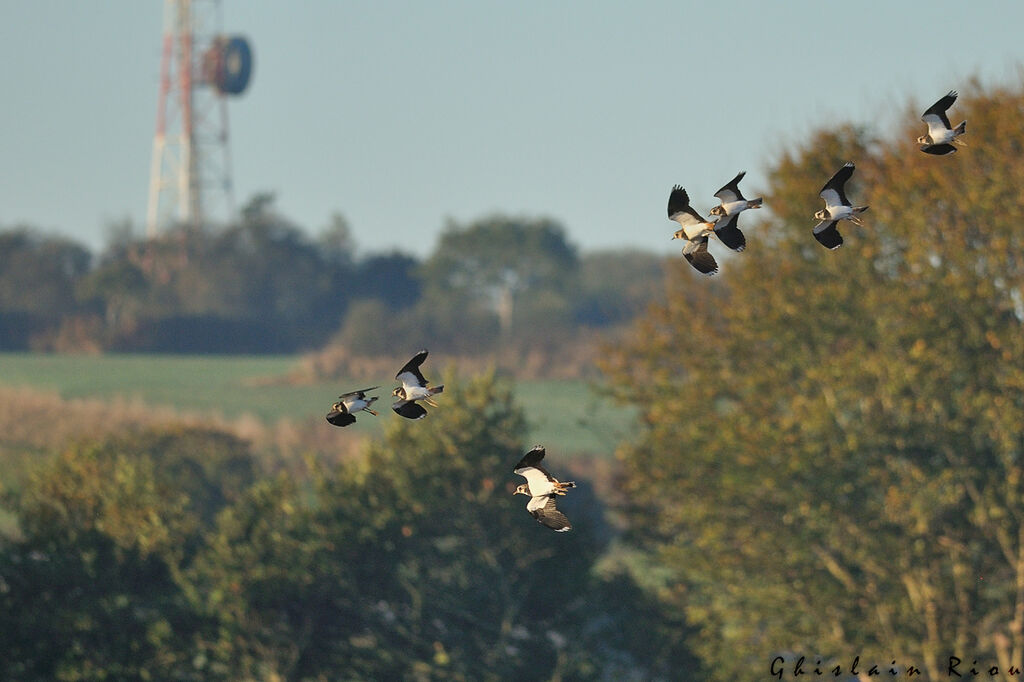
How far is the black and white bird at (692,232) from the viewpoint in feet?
45.5

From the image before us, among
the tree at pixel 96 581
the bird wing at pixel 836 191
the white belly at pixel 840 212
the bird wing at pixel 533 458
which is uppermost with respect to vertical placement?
the bird wing at pixel 836 191

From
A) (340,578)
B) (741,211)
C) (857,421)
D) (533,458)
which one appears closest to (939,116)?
(741,211)

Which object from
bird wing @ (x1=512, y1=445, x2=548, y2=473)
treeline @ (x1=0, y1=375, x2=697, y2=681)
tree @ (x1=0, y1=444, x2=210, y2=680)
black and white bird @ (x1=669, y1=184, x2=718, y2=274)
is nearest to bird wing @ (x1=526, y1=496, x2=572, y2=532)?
bird wing @ (x1=512, y1=445, x2=548, y2=473)

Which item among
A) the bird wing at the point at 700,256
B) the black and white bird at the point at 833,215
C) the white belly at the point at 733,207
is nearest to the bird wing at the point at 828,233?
the black and white bird at the point at 833,215

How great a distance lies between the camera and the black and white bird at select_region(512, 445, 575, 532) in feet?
42.5

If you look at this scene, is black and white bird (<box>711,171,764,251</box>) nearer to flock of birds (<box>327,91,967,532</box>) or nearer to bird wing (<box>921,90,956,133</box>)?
flock of birds (<box>327,91,967,532</box>)

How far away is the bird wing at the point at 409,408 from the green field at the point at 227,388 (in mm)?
110169

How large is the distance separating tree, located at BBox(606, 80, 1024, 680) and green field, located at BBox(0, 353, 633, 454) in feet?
209

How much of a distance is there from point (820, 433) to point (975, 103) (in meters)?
13.5

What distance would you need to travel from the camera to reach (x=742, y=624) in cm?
5834

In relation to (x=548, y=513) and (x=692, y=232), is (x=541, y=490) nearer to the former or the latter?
(x=548, y=513)

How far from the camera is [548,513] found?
13.3 meters

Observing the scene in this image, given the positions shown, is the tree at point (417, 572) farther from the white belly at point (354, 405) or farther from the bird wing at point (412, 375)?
the white belly at point (354, 405)

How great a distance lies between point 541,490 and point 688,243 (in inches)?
103
